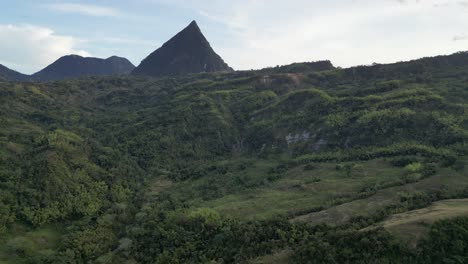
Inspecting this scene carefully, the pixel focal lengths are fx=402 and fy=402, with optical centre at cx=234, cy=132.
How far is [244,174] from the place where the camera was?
301 ft

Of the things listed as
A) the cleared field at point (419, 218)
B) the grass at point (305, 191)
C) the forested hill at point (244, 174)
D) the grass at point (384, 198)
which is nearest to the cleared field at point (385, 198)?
the grass at point (384, 198)

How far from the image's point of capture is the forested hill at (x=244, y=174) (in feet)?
179

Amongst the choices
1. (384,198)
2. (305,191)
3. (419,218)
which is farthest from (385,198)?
(305,191)

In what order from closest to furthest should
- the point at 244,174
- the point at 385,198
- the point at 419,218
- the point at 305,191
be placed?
the point at 419,218 < the point at 385,198 < the point at 305,191 < the point at 244,174

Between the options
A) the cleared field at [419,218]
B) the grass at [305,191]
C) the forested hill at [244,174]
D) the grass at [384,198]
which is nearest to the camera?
the cleared field at [419,218]

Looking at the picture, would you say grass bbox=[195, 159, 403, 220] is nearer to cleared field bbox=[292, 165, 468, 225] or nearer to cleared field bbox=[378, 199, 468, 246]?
cleared field bbox=[292, 165, 468, 225]

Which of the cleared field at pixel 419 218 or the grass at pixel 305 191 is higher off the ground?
the cleared field at pixel 419 218

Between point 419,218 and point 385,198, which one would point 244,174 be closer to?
point 385,198

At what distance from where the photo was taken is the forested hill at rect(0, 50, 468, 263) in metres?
54.5

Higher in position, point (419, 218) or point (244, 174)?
point (419, 218)

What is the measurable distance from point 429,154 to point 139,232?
5700 cm

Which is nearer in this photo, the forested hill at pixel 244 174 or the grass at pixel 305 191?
the forested hill at pixel 244 174

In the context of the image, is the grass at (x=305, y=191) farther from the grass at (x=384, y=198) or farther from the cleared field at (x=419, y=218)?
the cleared field at (x=419, y=218)

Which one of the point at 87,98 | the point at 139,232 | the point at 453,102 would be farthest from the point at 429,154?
the point at 87,98
